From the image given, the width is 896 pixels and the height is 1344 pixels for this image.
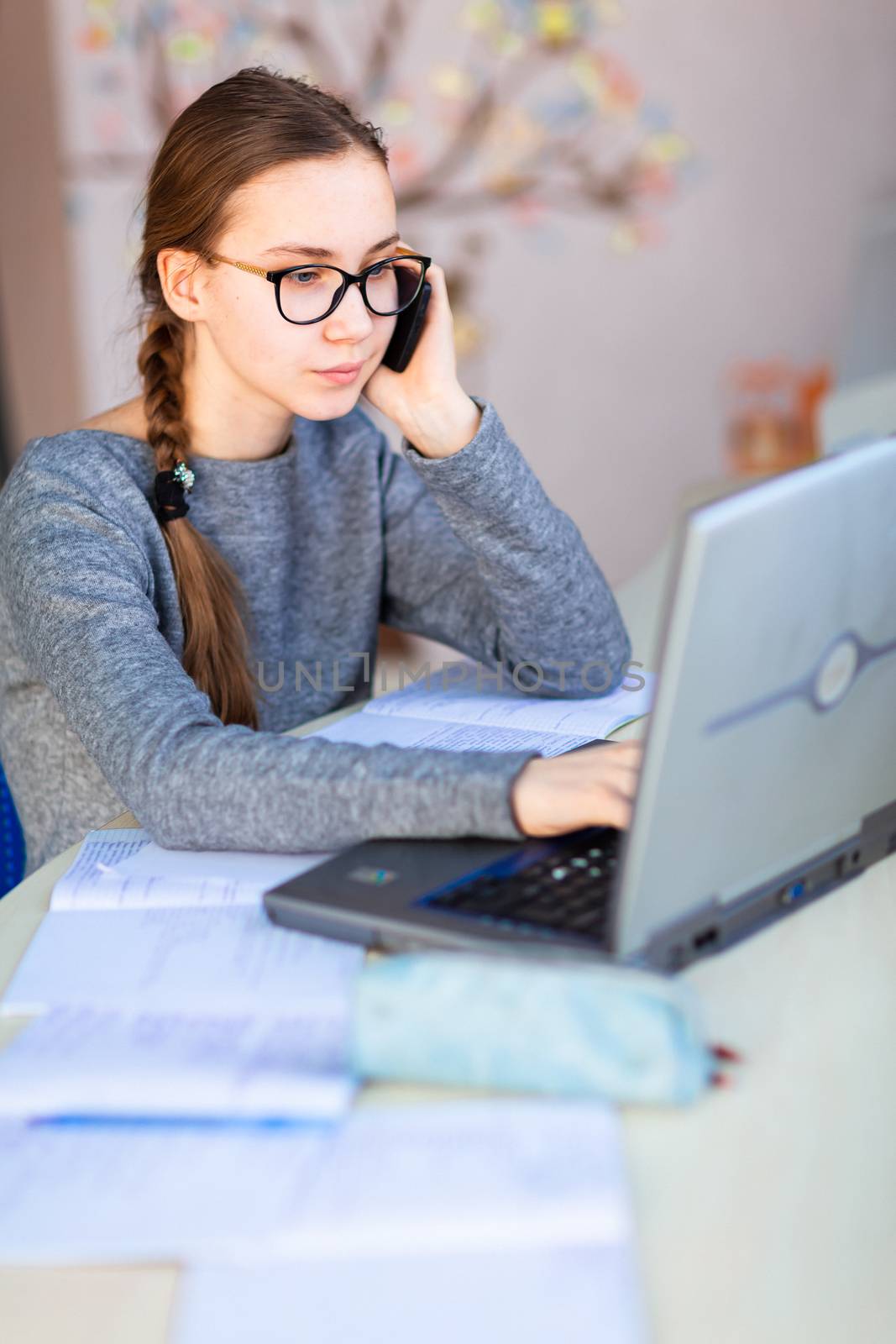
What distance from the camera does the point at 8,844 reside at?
1275 mm

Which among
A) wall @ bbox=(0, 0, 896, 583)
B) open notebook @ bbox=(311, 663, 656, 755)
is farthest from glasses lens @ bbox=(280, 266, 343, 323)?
wall @ bbox=(0, 0, 896, 583)

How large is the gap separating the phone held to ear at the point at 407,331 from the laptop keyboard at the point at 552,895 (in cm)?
66

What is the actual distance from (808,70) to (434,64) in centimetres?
91

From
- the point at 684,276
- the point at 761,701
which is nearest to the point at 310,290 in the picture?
the point at 761,701

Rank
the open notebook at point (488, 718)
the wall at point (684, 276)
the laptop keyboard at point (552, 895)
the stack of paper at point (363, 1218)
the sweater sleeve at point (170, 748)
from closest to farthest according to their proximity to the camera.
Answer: the stack of paper at point (363, 1218)
the laptop keyboard at point (552, 895)
the sweater sleeve at point (170, 748)
the open notebook at point (488, 718)
the wall at point (684, 276)

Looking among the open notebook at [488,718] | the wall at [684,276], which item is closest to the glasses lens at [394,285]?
the open notebook at [488,718]

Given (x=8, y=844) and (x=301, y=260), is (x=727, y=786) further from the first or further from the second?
(x=8, y=844)

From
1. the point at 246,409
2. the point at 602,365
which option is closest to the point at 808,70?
the point at 602,365

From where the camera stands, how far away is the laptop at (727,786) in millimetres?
647

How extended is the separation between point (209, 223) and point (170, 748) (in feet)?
1.67

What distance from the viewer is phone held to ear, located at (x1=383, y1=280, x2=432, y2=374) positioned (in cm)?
136

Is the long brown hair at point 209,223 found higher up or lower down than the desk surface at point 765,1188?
higher up

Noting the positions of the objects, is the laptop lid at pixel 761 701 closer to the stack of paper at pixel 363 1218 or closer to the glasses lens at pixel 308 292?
the stack of paper at pixel 363 1218

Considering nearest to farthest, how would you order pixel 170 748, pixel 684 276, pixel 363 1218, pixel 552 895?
pixel 363 1218 < pixel 552 895 < pixel 170 748 < pixel 684 276
